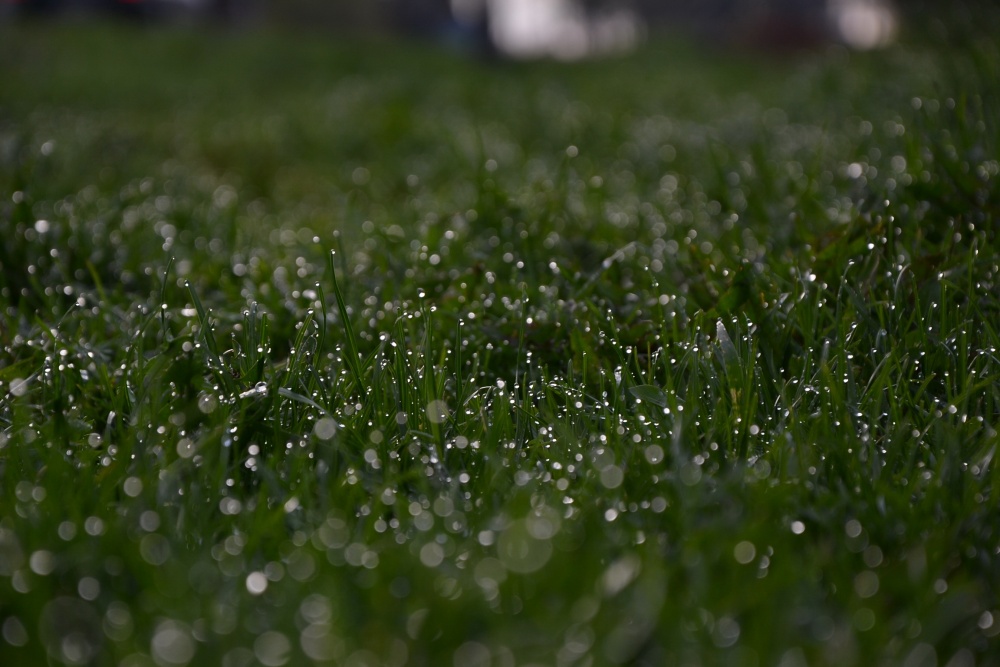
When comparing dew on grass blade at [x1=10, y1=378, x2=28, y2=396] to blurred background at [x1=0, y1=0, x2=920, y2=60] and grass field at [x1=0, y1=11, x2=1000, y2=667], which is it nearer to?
grass field at [x1=0, y1=11, x2=1000, y2=667]

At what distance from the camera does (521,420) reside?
1454 mm

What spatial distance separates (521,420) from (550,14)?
20.1m

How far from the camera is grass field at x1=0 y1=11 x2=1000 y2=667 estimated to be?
3.15ft

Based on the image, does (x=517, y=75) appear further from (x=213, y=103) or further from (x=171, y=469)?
→ (x=171, y=469)

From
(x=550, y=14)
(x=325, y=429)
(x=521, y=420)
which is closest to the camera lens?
(x=325, y=429)

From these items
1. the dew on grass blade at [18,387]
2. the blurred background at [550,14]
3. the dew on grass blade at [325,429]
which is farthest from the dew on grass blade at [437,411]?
the blurred background at [550,14]

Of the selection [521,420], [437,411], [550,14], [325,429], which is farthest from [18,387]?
[550,14]

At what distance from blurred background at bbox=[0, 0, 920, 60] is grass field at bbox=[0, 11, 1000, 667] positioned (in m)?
5.23

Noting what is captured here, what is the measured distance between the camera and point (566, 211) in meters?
2.43

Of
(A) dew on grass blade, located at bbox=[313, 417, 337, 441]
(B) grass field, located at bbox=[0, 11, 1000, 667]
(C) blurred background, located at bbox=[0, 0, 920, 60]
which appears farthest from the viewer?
(C) blurred background, located at bbox=[0, 0, 920, 60]

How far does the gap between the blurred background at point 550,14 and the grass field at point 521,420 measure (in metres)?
5.23

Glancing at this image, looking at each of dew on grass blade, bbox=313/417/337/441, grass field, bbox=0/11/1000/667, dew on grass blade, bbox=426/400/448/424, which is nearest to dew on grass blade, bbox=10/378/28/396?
grass field, bbox=0/11/1000/667

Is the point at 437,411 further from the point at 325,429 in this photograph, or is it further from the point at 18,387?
the point at 18,387

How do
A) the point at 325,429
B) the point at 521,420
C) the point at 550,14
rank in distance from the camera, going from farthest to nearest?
the point at 550,14 < the point at 521,420 < the point at 325,429
